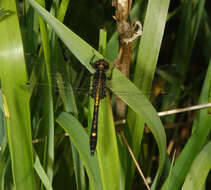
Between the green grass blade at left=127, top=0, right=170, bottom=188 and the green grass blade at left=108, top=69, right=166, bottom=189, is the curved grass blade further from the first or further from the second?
the green grass blade at left=127, top=0, right=170, bottom=188

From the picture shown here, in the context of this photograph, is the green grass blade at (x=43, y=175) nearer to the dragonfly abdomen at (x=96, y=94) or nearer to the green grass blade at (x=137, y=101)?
the dragonfly abdomen at (x=96, y=94)

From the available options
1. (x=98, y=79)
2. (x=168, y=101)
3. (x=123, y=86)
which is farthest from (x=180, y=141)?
(x=123, y=86)

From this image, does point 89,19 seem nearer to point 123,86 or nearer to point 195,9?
point 195,9

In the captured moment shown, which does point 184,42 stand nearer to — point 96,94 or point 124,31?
point 124,31

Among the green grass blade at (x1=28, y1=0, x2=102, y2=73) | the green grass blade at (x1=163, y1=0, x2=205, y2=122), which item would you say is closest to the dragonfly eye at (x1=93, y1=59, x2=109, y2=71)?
the green grass blade at (x1=28, y1=0, x2=102, y2=73)

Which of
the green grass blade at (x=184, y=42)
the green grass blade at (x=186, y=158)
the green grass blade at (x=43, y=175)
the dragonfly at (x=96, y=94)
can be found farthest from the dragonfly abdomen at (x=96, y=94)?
the green grass blade at (x=184, y=42)
